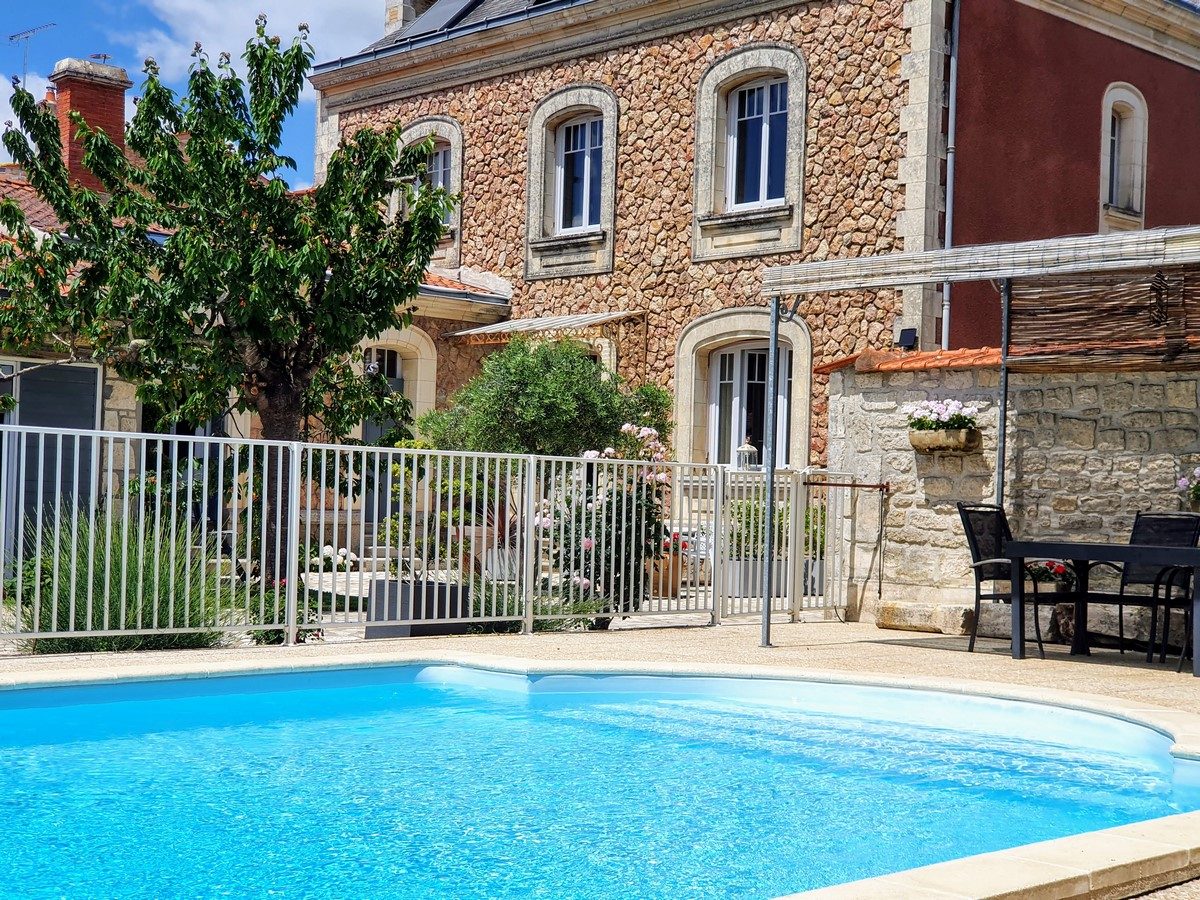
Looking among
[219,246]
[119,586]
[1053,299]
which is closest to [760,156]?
[1053,299]

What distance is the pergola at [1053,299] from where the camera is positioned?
29.0 feet

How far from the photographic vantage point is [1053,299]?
1121 centimetres

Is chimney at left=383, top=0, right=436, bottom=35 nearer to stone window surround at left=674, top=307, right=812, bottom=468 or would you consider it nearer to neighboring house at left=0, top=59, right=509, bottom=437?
neighboring house at left=0, top=59, right=509, bottom=437

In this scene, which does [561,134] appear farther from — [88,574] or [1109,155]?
[88,574]

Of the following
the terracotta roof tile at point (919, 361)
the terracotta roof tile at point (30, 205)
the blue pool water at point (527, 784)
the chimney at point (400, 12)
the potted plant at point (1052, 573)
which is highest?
the chimney at point (400, 12)

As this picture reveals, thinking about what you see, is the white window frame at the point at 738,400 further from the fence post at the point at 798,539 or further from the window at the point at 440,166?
the window at the point at 440,166

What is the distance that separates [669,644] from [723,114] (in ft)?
29.4

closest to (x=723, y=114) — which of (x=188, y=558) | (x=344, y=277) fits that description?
(x=344, y=277)

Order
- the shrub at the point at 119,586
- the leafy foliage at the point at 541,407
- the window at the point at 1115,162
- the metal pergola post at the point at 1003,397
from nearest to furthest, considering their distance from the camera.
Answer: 1. the shrub at the point at 119,586
2. the metal pergola post at the point at 1003,397
3. the leafy foliage at the point at 541,407
4. the window at the point at 1115,162

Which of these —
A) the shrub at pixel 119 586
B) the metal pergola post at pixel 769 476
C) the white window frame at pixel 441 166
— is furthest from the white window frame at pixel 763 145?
the shrub at pixel 119 586

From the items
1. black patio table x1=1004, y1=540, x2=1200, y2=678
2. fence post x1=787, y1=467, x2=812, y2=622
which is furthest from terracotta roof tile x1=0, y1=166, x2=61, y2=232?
black patio table x1=1004, y1=540, x2=1200, y2=678

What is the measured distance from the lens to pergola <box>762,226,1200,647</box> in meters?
8.84

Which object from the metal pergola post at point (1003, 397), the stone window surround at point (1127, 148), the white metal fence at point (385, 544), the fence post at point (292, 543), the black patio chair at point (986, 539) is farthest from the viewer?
the stone window surround at point (1127, 148)

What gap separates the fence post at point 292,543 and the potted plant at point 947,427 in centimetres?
515
